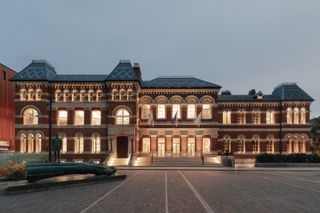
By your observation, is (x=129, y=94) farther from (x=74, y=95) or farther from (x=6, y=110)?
(x=6, y=110)

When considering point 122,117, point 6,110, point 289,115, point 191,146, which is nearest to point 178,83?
point 191,146

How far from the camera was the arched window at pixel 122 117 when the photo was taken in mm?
47031

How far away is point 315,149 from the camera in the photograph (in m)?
54.9

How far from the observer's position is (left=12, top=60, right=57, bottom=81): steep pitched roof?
157 ft

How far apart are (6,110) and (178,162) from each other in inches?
1435

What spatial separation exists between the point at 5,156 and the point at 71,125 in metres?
17.7

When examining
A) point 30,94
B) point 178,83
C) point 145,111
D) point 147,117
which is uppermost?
point 178,83

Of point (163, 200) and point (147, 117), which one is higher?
point (147, 117)

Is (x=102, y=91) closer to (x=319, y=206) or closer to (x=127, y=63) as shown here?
(x=127, y=63)

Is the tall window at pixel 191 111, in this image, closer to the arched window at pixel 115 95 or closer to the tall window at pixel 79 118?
the arched window at pixel 115 95

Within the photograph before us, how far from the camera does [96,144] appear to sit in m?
47.9

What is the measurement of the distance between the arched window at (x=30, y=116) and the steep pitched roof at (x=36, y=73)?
4519mm

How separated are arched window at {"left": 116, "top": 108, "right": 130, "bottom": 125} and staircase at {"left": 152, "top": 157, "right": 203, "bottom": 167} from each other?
681cm

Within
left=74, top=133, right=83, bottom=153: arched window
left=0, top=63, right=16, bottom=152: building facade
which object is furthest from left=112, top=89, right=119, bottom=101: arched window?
left=0, top=63, right=16, bottom=152: building facade
